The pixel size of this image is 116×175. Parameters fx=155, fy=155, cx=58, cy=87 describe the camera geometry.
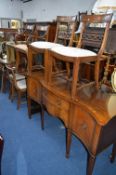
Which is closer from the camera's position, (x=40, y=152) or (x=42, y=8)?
(x=40, y=152)

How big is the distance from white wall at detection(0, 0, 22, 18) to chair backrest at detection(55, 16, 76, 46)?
847 centimetres

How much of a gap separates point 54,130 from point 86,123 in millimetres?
974

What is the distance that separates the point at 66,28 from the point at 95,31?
1.95ft

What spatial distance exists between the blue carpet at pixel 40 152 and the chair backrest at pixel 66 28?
1251mm

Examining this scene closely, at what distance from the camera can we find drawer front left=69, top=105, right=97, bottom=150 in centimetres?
129

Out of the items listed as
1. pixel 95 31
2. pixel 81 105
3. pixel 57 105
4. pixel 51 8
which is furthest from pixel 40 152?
pixel 51 8

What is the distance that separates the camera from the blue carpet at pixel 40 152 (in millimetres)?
1632

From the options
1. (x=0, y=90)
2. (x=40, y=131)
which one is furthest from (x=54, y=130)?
(x=0, y=90)

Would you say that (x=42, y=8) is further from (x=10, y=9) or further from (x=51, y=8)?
(x=10, y=9)

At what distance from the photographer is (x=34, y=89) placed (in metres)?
2.08

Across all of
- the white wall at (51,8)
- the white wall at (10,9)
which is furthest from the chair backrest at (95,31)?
the white wall at (10,9)

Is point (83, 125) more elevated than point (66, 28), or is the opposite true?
point (66, 28)

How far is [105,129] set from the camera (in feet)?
4.05

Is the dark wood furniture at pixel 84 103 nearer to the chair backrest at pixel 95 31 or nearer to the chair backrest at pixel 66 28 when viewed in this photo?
the chair backrest at pixel 95 31
